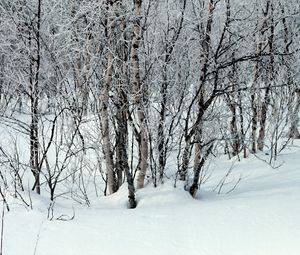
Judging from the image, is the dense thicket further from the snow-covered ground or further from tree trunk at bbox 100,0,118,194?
the snow-covered ground

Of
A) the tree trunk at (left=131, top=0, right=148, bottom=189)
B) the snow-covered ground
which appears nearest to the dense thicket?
the tree trunk at (left=131, top=0, right=148, bottom=189)

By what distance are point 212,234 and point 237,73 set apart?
777 cm

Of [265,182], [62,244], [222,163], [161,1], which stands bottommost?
[222,163]

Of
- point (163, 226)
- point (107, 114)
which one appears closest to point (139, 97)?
point (107, 114)

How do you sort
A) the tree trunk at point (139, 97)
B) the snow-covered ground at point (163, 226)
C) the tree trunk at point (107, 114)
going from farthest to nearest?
the tree trunk at point (107, 114) < the tree trunk at point (139, 97) < the snow-covered ground at point (163, 226)

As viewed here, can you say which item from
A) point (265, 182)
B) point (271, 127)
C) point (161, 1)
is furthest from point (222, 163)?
point (161, 1)

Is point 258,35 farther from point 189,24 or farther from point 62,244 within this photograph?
point 62,244

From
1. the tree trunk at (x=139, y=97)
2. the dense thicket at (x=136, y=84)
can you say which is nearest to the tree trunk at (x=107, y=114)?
the dense thicket at (x=136, y=84)

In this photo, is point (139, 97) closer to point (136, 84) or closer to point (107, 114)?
point (136, 84)

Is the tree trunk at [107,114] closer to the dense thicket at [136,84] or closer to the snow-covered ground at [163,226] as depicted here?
the dense thicket at [136,84]

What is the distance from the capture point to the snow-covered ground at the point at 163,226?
15.9ft

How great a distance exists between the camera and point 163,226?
18.4 ft

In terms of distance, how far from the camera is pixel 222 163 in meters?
13.1

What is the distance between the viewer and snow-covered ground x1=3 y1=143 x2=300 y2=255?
15.9ft
